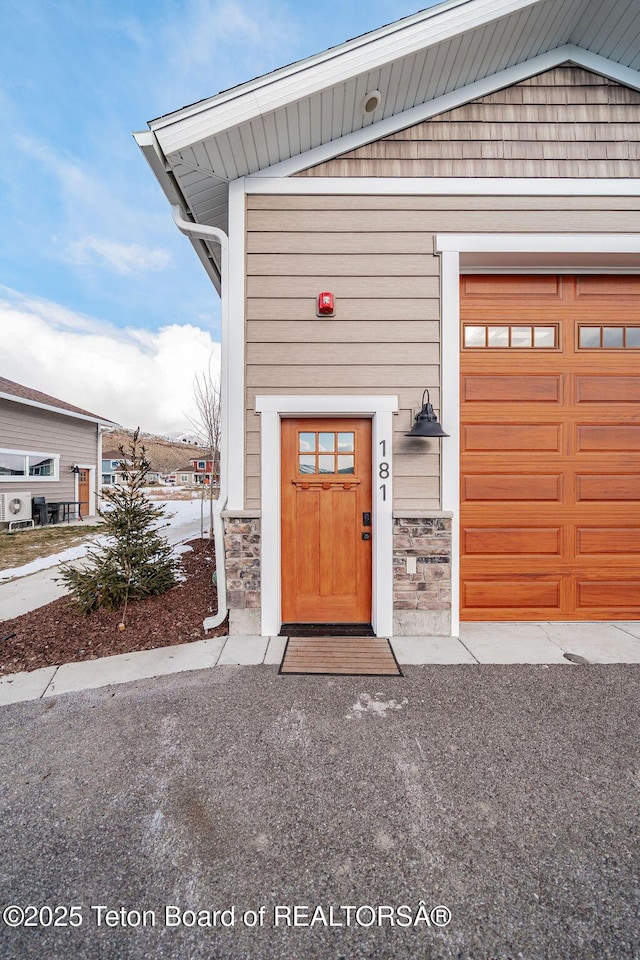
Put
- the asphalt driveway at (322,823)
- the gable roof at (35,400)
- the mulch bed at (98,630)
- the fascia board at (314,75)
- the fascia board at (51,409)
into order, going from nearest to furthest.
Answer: the asphalt driveway at (322,823), the fascia board at (314,75), the mulch bed at (98,630), the fascia board at (51,409), the gable roof at (35,400)

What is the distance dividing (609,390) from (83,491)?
1451 cm

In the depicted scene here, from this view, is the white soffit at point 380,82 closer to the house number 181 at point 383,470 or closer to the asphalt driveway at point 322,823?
the house number 181 at point 383,470

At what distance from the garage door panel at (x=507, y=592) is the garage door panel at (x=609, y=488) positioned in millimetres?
895

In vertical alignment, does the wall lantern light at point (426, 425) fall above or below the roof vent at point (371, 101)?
below

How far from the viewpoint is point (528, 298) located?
3.75 metres

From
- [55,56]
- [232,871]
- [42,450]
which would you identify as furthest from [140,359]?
[232,871]

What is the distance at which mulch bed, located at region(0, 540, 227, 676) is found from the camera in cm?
318

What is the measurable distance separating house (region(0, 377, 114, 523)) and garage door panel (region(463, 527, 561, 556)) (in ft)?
31.1

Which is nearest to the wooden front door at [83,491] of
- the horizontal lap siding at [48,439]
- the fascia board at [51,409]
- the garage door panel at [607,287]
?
the horizontal lap siding at [48,439]

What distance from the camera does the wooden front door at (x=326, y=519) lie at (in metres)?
3.60

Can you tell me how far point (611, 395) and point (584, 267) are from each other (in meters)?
1.26

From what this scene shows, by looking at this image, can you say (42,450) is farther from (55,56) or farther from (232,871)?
(232,871)

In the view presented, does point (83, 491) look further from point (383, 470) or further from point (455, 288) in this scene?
point (455, 288)

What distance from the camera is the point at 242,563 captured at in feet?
11.5
